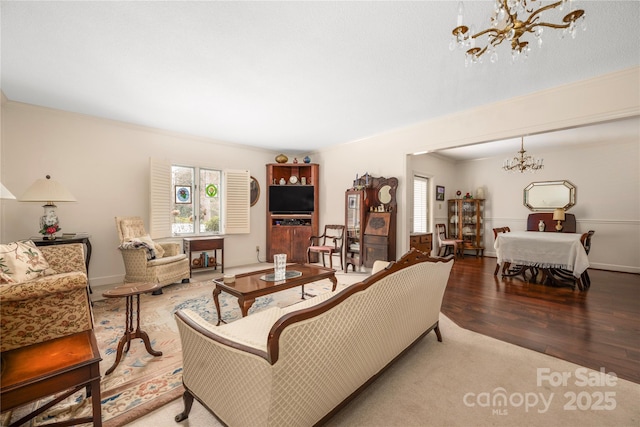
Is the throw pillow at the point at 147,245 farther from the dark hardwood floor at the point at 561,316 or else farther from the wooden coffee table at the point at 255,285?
the dark hardwood floor at the point at 561,316

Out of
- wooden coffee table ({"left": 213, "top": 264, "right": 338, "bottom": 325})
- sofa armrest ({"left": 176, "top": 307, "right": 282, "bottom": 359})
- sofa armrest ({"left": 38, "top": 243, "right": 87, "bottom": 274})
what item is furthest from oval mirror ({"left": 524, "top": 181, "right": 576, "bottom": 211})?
sofa armrest ({"left": 38, "top": 243, "right": 87, "bottom": 274})

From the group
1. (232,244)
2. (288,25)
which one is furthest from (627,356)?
(232,244)

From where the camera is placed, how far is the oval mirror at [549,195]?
5938mm

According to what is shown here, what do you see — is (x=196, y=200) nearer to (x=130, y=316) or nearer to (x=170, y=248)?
A: (x=170, y=248)

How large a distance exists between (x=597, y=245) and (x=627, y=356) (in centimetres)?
469

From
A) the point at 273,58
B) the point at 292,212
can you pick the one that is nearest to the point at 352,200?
the point at 292,212

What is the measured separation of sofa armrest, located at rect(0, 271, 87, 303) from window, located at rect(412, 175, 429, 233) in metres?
5.90

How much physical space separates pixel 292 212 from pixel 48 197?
3.84 meters

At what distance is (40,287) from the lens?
1604 mm

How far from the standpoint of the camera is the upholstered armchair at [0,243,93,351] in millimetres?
1546

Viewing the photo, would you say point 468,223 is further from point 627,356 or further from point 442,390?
point 442,390

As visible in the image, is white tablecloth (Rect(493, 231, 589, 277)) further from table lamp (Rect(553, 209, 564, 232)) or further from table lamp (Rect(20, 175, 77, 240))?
table lamp (Rect(20, 175, 77, 240))

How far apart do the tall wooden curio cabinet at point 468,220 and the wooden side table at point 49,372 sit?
7.43 meters

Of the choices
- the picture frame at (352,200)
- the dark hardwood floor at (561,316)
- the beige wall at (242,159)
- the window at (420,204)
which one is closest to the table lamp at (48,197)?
the beige wall at (242,159)
